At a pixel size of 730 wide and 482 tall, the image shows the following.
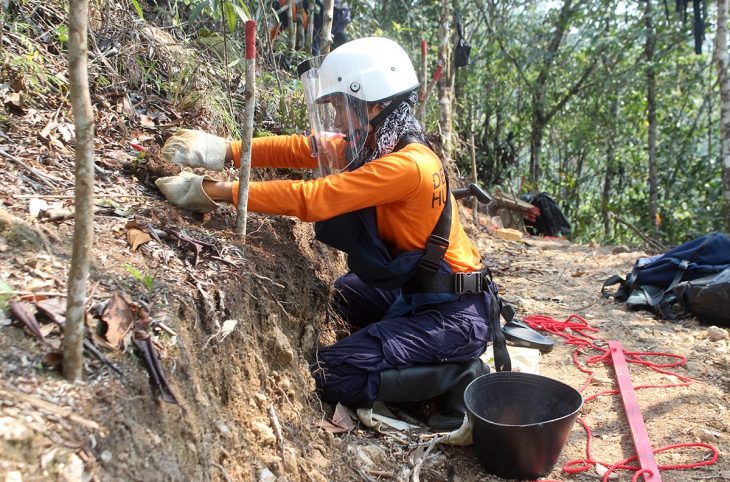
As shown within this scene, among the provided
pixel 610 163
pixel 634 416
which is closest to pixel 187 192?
pixel 634 416

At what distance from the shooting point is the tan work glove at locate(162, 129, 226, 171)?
3299 millimetres

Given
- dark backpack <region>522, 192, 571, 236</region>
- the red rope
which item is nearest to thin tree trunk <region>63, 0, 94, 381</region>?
the red rope

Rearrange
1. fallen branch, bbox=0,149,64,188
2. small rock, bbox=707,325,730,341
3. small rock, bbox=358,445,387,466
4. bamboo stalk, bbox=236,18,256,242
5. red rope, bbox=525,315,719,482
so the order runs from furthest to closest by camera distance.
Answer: small rock, bbox=707,325,730,341 < red rope, bbox=525,315,719,482 < small rock, bbox=358,445,387,466 < fallen branch, bbox=0,149,64,188 < bamboo stalk, bbox=236,18,256,242

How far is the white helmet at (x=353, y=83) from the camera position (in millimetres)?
3133

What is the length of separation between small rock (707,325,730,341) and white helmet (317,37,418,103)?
3.25 m

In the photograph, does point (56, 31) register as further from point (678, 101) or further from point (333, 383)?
point (678, 101)

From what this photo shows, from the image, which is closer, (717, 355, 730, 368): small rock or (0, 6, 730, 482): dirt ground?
(0, 6, 730, 482): dirt ground

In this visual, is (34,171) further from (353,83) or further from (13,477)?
(13,477)

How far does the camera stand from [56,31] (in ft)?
12.4

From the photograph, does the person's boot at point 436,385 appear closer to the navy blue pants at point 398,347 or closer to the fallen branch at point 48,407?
the navy blue pants at point 398,347

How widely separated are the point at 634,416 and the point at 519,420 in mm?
756

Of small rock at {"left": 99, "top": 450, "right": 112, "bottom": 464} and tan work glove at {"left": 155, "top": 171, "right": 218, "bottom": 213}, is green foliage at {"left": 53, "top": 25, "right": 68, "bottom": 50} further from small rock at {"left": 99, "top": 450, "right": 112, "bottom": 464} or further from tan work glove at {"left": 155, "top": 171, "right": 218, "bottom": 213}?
small rock at {"left": 99, "top": 450, "right": 112, "bottom": 464}

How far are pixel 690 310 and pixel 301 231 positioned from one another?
3448mm

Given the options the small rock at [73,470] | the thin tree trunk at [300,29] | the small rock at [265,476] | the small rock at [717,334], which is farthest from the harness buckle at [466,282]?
the thin tree trunk at [300,29]
